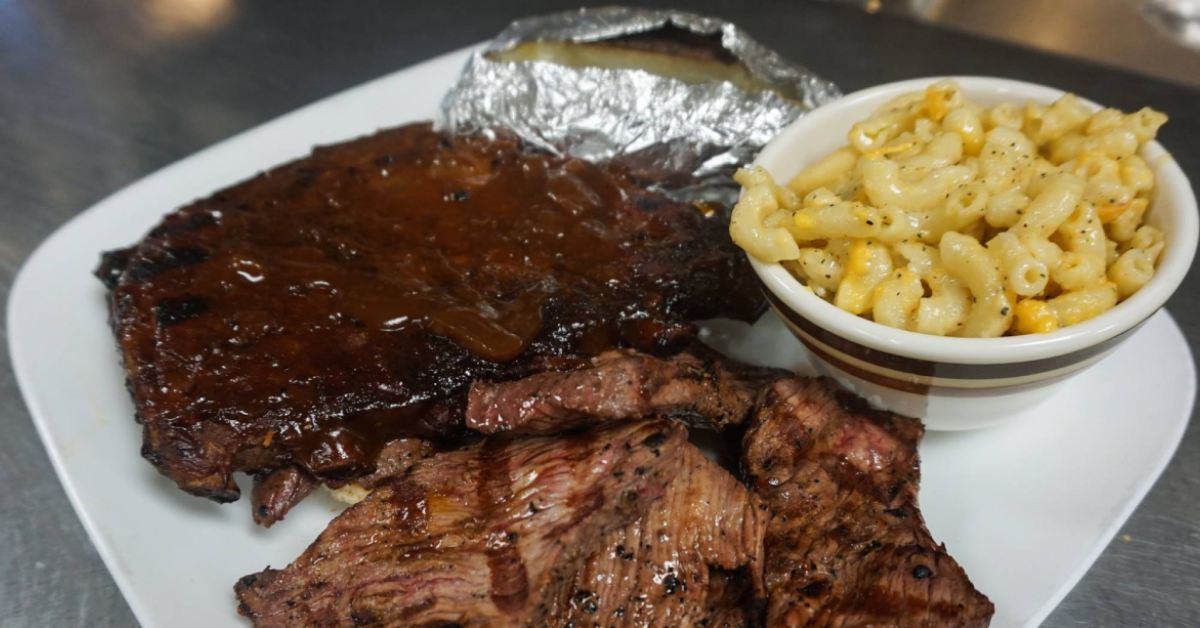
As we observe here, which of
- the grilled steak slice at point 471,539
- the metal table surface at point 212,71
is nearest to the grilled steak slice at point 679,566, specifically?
the grilled steak slice at point 471,539

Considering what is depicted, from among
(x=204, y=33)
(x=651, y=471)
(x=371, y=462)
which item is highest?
(x=204, y=33)

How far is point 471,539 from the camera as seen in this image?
1.46 meters

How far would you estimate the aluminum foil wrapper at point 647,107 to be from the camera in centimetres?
220

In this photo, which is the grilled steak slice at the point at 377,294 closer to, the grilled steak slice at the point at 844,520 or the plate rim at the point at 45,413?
the plate rim at the point at 45,413

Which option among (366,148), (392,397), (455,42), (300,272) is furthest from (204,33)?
(392,397)

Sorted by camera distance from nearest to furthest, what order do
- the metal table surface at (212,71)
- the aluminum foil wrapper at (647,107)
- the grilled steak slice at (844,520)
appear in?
the grilled steak slice at (844,520) → the aluminum foil wrapper at (647,107) → the metal table surface at (212,71)

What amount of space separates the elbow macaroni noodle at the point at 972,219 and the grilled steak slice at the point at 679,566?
0.44 m

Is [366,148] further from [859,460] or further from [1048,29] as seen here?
[1048,29]

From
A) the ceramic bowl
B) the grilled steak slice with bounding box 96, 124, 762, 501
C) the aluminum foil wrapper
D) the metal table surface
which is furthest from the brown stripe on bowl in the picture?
the metal table surface

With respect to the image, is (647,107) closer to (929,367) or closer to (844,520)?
(929,367)

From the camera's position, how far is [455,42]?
12.2ft

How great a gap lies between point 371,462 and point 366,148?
0.89 m

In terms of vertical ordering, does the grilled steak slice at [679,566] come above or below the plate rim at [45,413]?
below

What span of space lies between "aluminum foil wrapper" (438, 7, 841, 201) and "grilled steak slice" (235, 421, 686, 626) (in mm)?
887
